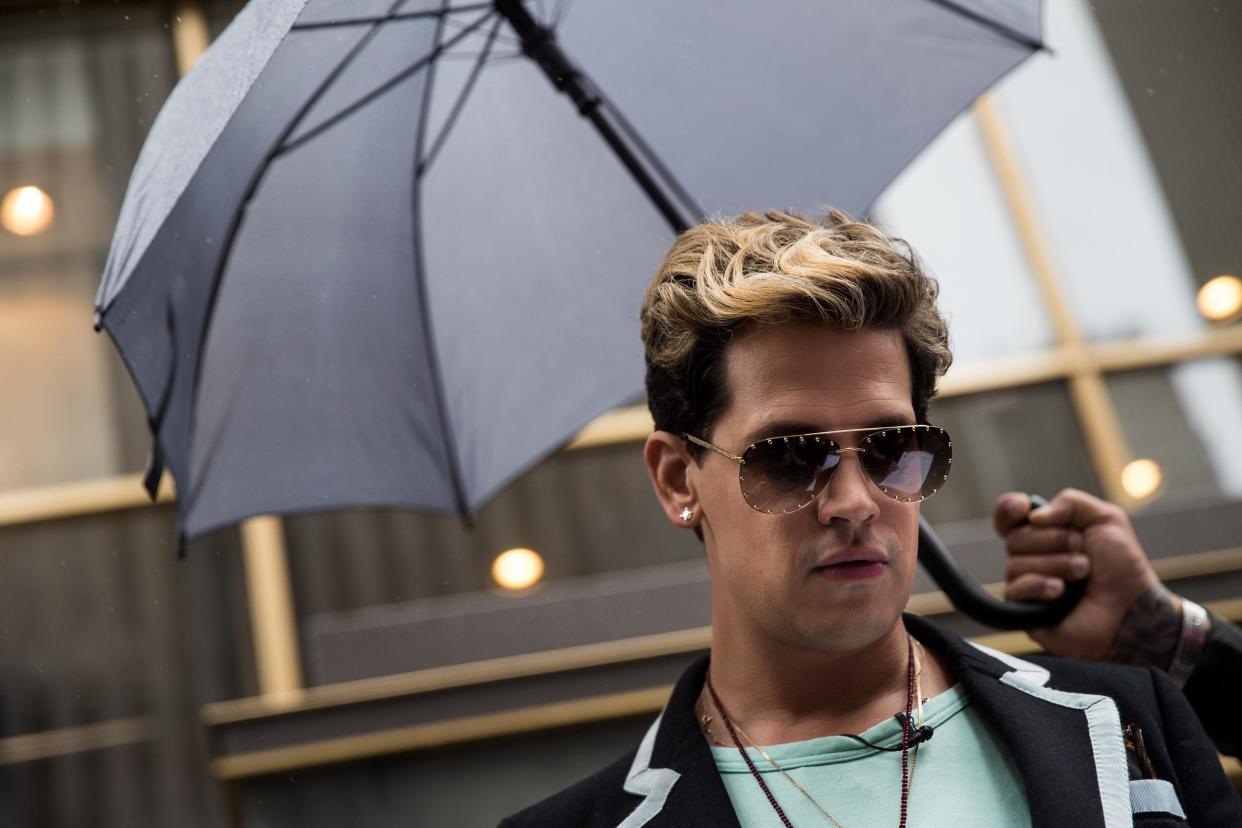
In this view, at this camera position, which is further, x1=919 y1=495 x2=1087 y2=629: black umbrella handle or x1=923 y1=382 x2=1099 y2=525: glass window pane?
x1=923 y1=382 x2=1099 y2=525: glass window pane

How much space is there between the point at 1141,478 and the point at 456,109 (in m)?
2.16

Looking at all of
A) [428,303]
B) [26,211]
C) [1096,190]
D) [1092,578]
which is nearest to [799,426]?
[1092,578]

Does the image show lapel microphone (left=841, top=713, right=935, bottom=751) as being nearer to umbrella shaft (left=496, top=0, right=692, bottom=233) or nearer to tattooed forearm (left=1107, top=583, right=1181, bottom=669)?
tattooed forearm (left=1107, top=583, right=1181, bottom=669)

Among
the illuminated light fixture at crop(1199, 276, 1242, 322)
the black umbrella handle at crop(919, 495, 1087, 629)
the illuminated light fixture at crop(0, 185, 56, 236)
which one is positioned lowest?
the black umbrella handle at crop(919, 495, 1087, 629)

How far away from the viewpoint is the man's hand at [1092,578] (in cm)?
199

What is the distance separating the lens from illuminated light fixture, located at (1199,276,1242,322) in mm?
3318

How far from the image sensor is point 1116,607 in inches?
79.5

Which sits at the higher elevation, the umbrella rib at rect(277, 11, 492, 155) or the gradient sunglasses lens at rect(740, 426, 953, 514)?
the umbrella rib at rect(277, 11, 492, 155)

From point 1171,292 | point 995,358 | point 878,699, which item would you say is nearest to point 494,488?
point 878,699

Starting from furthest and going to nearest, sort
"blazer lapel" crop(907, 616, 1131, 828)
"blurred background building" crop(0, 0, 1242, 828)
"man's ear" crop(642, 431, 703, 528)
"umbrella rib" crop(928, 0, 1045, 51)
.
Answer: "blurred background building" crop(0, 0, 1242, 828) < "umbrella rib" crop(928, 0, 1045, 51) < "man's ear" crop(642, 431, 703, 528) < "blazer lapel" crop(907, 616, 1131, 828)

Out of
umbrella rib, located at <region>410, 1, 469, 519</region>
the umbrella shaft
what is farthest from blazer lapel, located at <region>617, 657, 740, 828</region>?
the umbrella shaft

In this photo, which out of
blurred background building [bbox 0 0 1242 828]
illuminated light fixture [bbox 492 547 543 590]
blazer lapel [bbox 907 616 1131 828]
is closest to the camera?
blazer lapel [bbox 907 616 1131 828]

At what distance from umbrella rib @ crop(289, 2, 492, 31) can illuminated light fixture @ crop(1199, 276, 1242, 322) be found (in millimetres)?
2284

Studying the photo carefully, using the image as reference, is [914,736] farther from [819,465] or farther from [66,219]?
[66,219]
